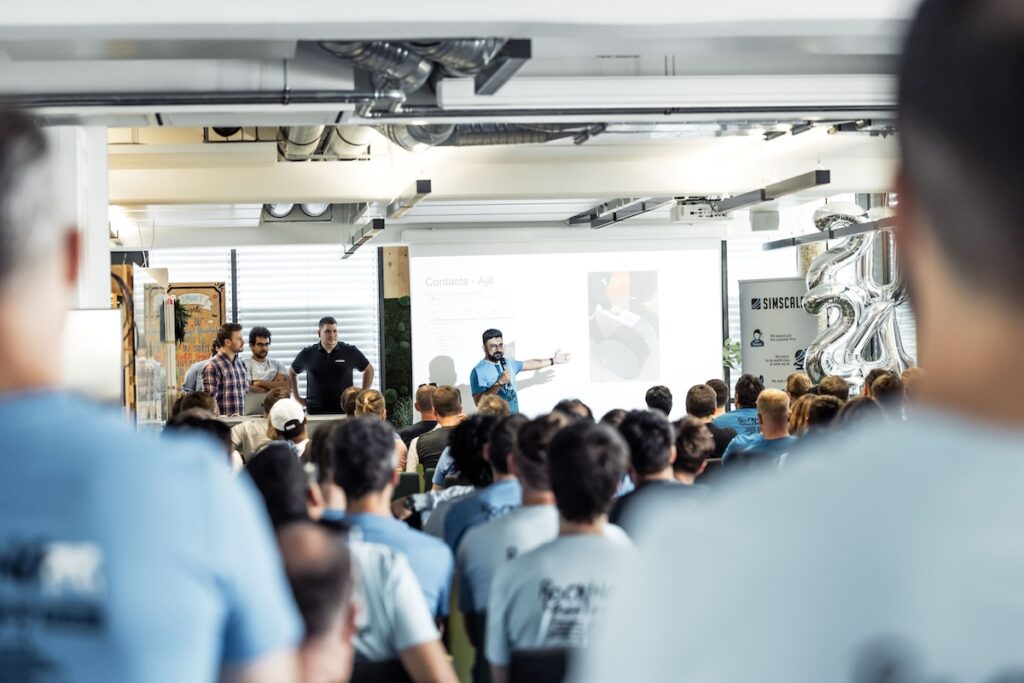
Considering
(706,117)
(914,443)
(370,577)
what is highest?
(706,117)

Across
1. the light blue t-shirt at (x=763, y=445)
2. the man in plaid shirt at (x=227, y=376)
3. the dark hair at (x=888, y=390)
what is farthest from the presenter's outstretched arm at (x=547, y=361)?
the light blue t-shirt at (x=763, y=445)

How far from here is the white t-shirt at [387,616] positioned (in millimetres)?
2547

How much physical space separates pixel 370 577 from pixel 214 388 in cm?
729

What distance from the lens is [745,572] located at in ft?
1.74

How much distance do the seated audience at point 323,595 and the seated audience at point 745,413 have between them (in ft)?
17.6

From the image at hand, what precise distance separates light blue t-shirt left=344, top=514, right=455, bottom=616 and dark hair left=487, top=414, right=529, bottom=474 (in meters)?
0.83

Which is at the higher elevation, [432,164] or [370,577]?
[432,164]

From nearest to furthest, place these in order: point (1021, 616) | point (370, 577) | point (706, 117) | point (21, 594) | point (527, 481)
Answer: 1. point (1021, 616)
2. point (21, 594)
3. point (370, 577)
4. point (527, 481)
5. point (706, 117)

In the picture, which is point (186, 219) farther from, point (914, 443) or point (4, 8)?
point (914, 443)

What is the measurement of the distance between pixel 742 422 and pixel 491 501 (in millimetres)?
3236

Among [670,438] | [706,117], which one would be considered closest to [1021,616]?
[670,438]

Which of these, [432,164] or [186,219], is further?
[186,219]

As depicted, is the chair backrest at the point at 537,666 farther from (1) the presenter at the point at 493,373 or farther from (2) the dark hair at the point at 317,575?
(1) the presenter at the point at 493,373

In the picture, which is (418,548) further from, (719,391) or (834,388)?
(719,391)
